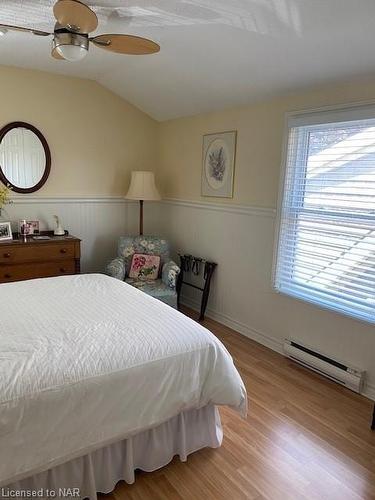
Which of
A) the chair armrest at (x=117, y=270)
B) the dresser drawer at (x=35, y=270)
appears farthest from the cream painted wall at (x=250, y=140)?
the dresser drawer at (x=35, y=270)

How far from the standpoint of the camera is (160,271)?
3908mm

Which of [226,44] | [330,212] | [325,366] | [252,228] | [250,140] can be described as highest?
[226,44]

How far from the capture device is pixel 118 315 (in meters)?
1.96

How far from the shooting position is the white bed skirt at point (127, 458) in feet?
4.93

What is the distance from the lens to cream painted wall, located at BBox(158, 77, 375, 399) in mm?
2658

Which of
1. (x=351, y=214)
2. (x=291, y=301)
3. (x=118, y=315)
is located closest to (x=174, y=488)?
(x=118, y=315)

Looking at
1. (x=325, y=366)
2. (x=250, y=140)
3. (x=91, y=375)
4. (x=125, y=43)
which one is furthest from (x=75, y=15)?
(x=325, y=366)

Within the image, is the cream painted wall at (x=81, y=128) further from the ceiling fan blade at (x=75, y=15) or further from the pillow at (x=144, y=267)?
the ceiling fan blade at (x=75, y=15)

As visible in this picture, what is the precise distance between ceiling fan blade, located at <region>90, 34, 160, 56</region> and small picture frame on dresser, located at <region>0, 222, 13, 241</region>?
6.97 ft

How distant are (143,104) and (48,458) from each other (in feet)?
12.2

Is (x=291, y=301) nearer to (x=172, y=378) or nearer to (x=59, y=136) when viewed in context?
(x=172, y=378)

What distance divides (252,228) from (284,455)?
190 centimetres

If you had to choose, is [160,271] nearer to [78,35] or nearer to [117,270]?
[117,270]

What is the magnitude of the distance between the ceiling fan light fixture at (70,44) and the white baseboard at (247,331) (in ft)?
8.61
